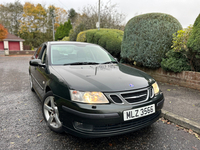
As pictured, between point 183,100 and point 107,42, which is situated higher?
point 107,42

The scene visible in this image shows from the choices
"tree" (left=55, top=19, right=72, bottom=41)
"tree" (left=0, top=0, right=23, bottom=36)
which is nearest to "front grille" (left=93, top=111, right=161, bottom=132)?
"tree" (left=55, top=19, right=72, bottom=41)

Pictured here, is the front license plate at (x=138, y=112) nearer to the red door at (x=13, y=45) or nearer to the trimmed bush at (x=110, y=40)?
the trimmed bush at (x=110, y=40)

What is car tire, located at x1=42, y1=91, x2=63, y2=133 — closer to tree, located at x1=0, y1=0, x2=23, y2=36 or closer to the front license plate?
the front license plate

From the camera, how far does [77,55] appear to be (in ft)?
10.4

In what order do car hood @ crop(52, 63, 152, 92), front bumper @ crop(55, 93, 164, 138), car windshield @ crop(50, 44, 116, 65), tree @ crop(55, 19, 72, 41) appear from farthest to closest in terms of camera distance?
tree @ crop(55, 19, 72, 41), car windshield @ crop(50, 44, 116, 65), car hood @ crop(52, 63, 152, 92), front bumper @ crop(55, 93, 164, 138)

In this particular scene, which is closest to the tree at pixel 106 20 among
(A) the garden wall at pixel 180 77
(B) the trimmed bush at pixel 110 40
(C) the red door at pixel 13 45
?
(B) the trimmed bush at pixel 110 40

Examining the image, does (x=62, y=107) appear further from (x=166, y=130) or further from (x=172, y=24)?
(x=172, y=24)

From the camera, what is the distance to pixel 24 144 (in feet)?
6.97

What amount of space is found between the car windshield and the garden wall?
114 inches

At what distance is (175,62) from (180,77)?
1.74ft

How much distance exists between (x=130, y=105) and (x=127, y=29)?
503cm

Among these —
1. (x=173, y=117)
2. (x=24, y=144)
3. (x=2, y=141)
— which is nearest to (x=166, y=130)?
(x=173, y=117)

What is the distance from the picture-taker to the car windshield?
2922 mm

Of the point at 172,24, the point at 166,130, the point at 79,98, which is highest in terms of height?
the point at 172,24
